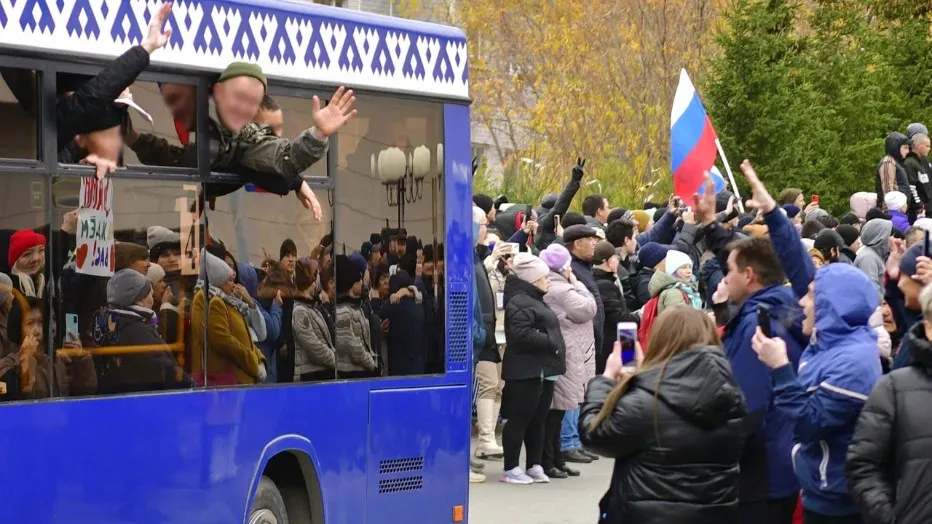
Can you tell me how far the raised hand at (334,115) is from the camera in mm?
8406

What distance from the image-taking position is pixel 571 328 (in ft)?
49.2

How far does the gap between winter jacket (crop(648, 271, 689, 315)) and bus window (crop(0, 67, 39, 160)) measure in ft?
22.2

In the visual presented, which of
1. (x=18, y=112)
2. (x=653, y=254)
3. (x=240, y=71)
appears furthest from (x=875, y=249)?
(x=18, y=112)

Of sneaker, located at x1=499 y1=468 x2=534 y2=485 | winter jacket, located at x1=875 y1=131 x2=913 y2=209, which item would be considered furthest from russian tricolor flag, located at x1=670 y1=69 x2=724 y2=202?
winter jacket, located at x1=875 y1=131 x2=913 y2=209

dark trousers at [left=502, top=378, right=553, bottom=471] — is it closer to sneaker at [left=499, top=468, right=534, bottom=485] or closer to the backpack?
sneaker at [left=499, top=468, right=534, bottom=485]

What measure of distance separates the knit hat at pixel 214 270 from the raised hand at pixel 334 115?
780 mm

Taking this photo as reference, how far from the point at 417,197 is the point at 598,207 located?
903 centimetres

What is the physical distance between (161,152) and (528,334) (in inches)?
256

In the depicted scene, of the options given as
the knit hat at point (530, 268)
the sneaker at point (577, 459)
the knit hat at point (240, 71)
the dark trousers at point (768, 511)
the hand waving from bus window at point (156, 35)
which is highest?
the hand waving from bus window at point (156, 35)

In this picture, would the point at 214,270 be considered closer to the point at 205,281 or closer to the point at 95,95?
the point at 205,281

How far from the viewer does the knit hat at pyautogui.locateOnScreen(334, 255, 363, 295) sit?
364 inches

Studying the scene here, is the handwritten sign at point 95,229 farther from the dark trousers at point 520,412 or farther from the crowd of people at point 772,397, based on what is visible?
the dark trousers at point 520,412

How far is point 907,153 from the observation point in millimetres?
21062

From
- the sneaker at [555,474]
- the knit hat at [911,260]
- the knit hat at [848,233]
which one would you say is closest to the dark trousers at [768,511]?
the knit hat at [911,260]
